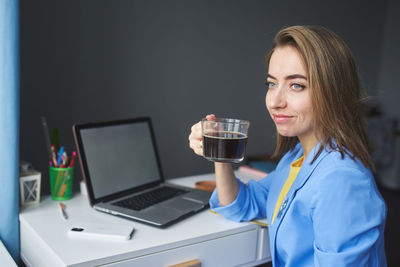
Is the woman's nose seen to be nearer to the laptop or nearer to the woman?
the woman

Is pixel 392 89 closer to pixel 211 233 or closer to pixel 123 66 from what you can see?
pixel 123 66

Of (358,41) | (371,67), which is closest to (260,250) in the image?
(358,41)

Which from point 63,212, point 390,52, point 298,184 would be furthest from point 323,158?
point 390,52

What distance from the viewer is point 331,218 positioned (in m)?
0.87

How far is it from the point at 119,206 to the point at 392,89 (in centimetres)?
345

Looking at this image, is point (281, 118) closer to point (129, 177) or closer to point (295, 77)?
point (295, 77)

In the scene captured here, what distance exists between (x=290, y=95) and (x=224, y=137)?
0.21m

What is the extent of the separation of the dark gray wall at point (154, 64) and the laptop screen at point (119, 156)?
14.7 inches

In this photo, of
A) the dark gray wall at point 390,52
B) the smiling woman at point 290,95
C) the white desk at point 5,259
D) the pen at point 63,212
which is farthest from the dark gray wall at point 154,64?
the dark gray wall at point 390,52

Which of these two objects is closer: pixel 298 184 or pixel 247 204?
pixel 298 184

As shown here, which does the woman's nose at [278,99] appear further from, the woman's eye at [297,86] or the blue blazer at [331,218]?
the blue blazer at [331,218]

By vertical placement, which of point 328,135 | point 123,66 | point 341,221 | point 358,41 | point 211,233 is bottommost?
point 211,233

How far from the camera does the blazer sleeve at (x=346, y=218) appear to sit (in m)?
0.85

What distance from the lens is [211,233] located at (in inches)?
43.0
